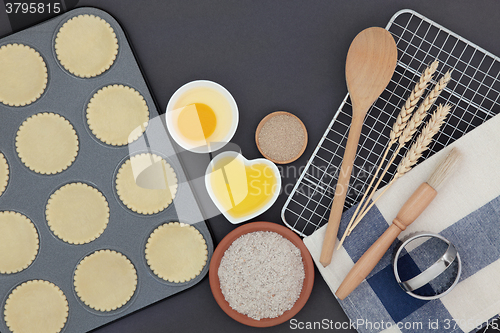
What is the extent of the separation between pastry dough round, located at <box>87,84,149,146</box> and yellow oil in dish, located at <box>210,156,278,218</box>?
0.45m

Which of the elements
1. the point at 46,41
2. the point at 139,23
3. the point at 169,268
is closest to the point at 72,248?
the point at 169,268

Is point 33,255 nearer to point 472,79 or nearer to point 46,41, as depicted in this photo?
point 46,41

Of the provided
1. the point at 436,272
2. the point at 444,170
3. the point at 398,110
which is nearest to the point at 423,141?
the point at 444,170

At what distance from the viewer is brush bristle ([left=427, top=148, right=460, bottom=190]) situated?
1.37 m

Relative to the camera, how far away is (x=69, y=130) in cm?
158

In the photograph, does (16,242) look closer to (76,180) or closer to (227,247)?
(76,180)

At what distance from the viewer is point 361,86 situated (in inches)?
57.7

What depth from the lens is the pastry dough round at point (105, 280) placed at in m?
1.57

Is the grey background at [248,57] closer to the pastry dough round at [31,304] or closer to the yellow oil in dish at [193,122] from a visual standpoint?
the yellow oil in dish at [193,122]

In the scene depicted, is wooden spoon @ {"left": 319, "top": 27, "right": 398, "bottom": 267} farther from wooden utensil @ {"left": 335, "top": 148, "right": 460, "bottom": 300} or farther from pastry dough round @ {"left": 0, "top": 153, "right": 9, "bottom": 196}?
pastry dough round @ {"left": 0, "top": 153, "right": 9, "bottom": 196}

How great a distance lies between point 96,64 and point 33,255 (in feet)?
3.21

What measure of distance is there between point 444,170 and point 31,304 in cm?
201

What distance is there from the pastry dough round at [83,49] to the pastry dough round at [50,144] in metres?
0.27

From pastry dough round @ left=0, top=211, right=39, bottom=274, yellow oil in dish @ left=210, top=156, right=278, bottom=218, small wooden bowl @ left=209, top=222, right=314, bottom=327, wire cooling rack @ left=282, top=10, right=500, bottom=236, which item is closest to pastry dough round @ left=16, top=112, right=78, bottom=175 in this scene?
pastry dough round @ left=0, top=211, right=39, bottom=274
